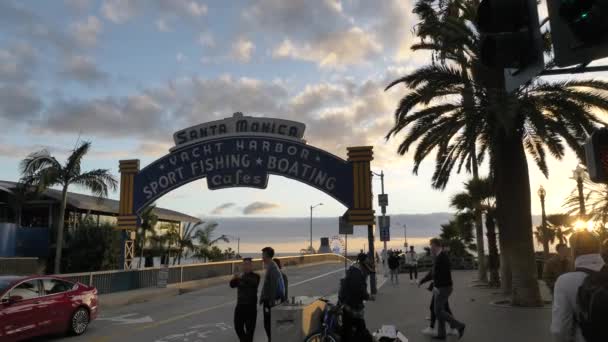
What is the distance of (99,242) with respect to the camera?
28.9m

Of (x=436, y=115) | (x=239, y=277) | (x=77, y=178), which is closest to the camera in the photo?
(x=239, y=277)

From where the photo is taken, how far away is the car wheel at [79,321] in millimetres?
11537

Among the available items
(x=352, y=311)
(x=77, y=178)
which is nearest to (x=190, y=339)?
(x=352, y=311)

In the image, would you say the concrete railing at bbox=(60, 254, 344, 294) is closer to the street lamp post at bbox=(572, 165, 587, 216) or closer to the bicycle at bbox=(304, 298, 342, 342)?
the bicycle at bbox=(304, 298, 342, 342)

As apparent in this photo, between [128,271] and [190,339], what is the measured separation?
11.0m

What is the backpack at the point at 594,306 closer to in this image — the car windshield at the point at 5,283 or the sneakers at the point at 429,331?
the sneakers at the point at 429,331

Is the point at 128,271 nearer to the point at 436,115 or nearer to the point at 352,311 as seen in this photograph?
the point at 436,115

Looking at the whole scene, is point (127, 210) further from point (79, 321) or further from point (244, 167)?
point (79, 321)

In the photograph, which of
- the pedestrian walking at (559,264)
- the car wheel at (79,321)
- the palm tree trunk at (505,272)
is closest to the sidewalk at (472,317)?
the palm tree trunk at (505,272)

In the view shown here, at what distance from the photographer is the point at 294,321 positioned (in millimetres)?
7789

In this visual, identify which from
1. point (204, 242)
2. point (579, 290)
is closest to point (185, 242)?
point (204, 242)

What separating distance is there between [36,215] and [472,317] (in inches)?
1171

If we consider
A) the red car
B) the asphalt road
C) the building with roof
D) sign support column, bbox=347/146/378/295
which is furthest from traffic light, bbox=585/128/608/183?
the building with roof

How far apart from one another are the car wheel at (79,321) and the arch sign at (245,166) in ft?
33.0
